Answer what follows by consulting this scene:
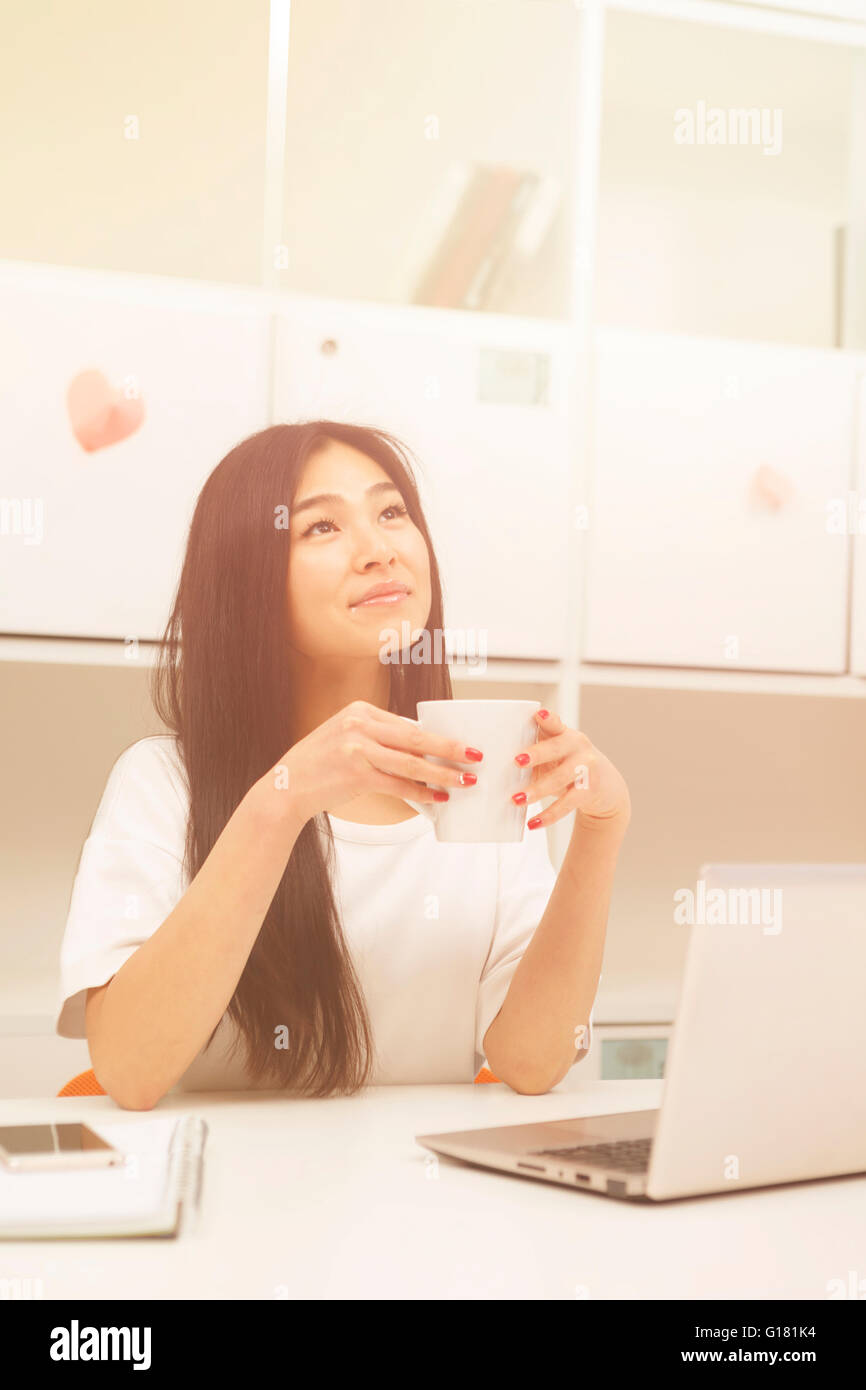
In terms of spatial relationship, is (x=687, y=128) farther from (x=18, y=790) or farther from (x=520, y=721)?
(x=520, y=721)

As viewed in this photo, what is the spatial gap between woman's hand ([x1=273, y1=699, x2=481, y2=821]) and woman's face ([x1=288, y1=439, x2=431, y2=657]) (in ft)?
1.47

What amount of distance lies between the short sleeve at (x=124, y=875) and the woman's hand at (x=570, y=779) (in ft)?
1.33

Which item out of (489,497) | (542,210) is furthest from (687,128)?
(489,497)

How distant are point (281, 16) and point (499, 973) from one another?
5.04 ft

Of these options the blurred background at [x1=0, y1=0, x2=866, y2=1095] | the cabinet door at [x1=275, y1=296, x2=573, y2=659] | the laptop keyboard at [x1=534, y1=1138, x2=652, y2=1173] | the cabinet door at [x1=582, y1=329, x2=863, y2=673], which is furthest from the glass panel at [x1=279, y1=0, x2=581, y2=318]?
the laptop keyboard at [x1=534, y1=1138, x2=652, y2=1173]

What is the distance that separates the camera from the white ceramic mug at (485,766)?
892mm

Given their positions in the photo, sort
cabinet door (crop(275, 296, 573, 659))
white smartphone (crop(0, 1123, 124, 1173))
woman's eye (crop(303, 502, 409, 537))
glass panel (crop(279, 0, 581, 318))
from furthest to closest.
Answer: glass panel (crop(279, 0, 581, 318))
cabinet door (crop(275, 296, 573, 659))
woman's eye (crop(303, 502, 409, 537))
white smartphone (crop(0, 1123, 124, 1173))

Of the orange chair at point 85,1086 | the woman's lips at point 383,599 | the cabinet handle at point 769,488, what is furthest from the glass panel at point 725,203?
the orange chair at point 85,1086

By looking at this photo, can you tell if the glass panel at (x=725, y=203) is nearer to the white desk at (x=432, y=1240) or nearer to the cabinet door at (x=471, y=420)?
the cabinet door at (x=471, y=420)

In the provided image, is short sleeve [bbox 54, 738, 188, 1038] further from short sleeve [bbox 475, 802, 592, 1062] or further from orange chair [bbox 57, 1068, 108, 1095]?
short sleeve [bbox 475, 802, 592, 1062]

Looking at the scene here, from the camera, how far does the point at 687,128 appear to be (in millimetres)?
2578

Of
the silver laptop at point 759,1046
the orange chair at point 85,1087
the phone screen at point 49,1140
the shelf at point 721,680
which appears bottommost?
the orange chair at point 85,1087

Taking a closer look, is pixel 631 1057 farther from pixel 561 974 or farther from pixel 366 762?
pixel 366 762

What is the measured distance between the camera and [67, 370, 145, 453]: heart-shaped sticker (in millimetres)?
1988
